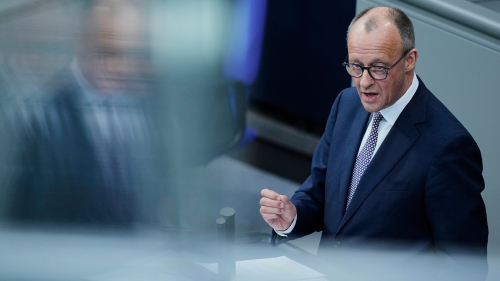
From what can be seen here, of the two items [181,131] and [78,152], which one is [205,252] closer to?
[78,152]

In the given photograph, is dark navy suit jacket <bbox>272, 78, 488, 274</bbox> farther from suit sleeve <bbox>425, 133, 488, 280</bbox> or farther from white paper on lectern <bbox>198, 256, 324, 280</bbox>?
white paper on lectern <bbox>198, 256, 324, 280</bbox>

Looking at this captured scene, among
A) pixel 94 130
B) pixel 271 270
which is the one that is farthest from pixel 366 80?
pixel 94 130

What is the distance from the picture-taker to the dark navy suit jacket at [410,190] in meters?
1.10

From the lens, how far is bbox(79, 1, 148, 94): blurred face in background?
7.55ft

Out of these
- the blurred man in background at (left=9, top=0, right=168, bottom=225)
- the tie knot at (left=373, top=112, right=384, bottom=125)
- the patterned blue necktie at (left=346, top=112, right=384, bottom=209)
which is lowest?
the blurred man in background at (left=9, top=0, right=168, bottom=225)

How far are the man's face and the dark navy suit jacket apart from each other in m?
0.08

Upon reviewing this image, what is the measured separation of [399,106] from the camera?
3.96 ft

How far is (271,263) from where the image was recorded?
3.49 ft

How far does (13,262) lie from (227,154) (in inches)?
87.1

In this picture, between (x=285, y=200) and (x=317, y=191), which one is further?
(x=317, y=191)

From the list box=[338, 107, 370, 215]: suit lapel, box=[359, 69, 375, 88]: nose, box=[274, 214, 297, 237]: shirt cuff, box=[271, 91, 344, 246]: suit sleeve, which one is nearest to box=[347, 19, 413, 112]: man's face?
box=[359, 69, 375, 88]: nose

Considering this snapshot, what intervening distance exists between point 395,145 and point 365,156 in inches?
3.7

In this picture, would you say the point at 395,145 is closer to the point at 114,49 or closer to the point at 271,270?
the point at 271,270

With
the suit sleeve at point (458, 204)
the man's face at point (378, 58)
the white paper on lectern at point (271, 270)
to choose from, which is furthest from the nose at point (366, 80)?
the white paper on lectern at point (271, 270)
